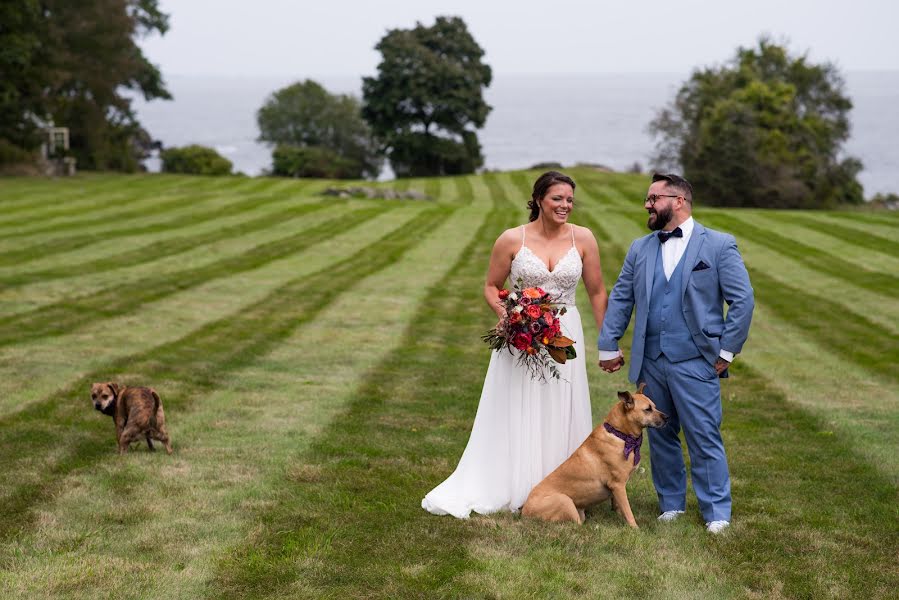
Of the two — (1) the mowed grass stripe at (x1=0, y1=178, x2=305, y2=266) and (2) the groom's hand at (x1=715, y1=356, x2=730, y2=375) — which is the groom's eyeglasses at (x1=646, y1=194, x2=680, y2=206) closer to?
(2) the groom's hand at (x1=715, y1=356, x2=730, y2=375)

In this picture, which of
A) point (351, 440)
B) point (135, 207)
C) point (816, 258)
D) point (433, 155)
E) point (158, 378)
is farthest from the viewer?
point (433, 155)

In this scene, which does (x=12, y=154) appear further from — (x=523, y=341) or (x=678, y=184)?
(x=678, y=184)

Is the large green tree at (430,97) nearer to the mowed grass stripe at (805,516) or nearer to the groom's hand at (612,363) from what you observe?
the mowed grass stripe at (805,516)

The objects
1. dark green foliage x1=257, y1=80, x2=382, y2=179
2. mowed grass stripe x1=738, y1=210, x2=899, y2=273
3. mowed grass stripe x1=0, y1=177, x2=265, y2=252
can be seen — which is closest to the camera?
mowed grass stripe x1=738, y1=210, x2=899, y2=273

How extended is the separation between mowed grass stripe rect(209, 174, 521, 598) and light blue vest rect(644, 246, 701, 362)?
1857mm

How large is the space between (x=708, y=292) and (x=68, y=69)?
4840cm

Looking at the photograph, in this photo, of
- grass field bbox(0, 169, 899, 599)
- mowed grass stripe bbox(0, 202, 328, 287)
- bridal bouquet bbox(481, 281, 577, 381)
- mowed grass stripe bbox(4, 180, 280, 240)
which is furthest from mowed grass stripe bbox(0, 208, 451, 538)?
mowed grass stripe bbox(4, 180, 280, 240)

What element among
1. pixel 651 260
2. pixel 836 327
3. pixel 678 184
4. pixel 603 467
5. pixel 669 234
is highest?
pixel 678 184

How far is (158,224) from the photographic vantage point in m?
31.4

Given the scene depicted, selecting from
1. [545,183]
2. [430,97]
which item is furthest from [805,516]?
[430,97]

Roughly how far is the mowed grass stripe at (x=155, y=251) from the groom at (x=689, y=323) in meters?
16.2

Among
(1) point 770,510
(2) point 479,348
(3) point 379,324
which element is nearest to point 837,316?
(2) point 479,348

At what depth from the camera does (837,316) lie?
17906 mm

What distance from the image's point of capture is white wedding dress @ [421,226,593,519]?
7527 mm
